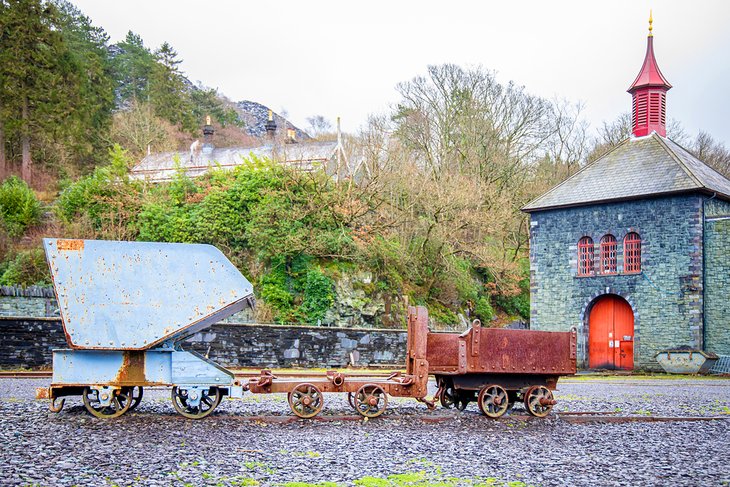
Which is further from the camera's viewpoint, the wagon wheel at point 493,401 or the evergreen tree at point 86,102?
the evergreen tree at point 86,102

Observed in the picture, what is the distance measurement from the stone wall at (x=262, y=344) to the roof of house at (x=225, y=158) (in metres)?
8.84

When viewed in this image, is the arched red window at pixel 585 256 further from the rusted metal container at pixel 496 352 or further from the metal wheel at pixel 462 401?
the metal wheel at pixel 462 401

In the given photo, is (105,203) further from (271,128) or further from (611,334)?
(611,334)

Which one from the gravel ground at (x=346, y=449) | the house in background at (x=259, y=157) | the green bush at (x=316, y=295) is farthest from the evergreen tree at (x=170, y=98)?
the gravel ground at (x=346, y=449)

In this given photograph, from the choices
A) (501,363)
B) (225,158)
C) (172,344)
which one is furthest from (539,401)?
(225,158)

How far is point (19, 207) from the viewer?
1172 inches

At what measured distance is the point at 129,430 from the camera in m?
8.29

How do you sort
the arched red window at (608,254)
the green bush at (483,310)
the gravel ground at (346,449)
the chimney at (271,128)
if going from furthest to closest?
the chimney at (271,128), the green bush at (483,310), the arched red window at (608,254), the gravel ground at (346,449)

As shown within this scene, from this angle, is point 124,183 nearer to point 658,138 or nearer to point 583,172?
point 583,172

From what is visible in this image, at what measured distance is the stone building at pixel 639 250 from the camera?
2630 centimetres

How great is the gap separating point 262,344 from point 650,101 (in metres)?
20.4

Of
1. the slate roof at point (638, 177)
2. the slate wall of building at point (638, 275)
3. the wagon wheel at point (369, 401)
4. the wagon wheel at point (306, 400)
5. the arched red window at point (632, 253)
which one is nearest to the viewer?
the wagon wheel at point (306, 400)

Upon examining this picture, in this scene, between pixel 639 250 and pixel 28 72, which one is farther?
pixel 28 72

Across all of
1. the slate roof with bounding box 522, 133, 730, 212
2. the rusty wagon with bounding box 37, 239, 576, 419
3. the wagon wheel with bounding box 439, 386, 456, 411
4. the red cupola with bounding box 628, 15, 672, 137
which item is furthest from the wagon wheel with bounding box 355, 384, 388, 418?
Result: the red cupola with bounding box 628, 15, 672, 137
